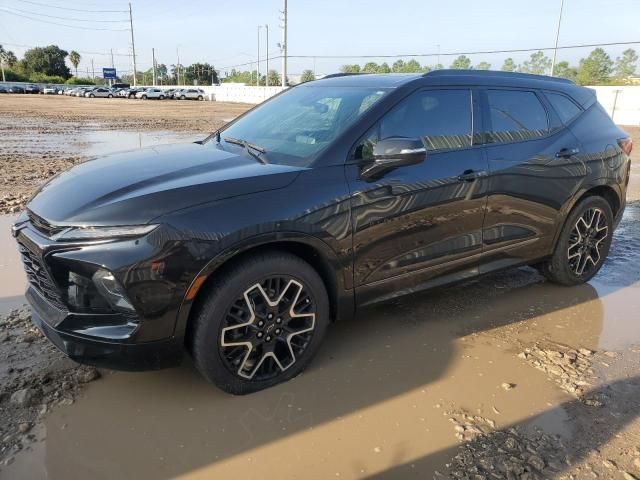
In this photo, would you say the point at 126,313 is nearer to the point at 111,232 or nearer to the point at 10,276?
the point at 111,232

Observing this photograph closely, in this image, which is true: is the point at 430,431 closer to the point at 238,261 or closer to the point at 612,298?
the point at 238,261

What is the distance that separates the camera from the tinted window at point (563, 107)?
4492mm

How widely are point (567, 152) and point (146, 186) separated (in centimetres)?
341

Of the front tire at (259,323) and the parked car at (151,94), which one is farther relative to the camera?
the parked car at (151,94)

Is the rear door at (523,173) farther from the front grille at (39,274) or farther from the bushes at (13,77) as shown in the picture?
the bushes at (13,77)

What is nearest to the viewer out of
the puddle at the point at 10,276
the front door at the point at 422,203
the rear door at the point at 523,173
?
the front door at the point at 422,203

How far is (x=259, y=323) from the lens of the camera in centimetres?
297

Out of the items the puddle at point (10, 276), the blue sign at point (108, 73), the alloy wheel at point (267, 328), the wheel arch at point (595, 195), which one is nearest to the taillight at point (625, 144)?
the wheel arch at point (595, 195)

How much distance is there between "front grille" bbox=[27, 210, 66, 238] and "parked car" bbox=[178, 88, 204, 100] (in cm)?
6267

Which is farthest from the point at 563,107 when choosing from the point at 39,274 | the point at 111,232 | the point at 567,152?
the point at 39,274

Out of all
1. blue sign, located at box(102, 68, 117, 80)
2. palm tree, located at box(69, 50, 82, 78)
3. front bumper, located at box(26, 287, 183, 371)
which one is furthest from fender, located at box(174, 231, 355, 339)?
palm tree, located at box(69, 50, 82, 78)

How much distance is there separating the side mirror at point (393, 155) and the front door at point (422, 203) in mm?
66

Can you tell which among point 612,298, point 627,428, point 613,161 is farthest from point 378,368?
point 613,161

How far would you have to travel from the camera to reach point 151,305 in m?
2.61
